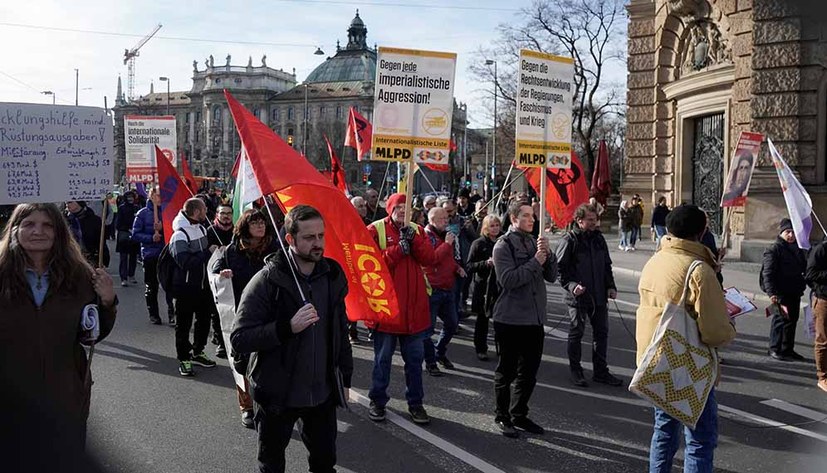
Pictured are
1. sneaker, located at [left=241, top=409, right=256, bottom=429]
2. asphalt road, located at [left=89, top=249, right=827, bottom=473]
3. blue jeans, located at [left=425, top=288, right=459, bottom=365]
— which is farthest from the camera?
blue jeans, located at [left=425, top=288, right=459, bottom=365]

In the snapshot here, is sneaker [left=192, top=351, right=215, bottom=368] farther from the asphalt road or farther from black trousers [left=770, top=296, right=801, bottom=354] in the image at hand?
black trousers [left=770, top=296, right=801, bottom=354]

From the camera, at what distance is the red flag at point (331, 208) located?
15.5 ft

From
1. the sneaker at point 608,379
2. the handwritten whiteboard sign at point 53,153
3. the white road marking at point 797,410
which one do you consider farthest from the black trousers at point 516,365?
the handwritten whiteboard sign at point 53,153

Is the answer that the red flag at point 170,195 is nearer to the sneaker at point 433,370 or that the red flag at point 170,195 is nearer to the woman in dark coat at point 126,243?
the sneaker at point 433,370

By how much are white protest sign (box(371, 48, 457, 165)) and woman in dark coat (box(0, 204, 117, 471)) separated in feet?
12.0

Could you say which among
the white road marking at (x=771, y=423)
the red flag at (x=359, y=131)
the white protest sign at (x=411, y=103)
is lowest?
the white road marking at (x=771, y=423)

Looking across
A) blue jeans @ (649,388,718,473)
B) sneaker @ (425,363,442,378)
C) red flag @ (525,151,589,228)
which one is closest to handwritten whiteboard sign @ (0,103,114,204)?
blue jeans @ (649,388,718,473)

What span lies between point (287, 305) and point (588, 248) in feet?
14.2

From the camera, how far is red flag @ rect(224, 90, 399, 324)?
471cm

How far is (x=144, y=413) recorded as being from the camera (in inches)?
245

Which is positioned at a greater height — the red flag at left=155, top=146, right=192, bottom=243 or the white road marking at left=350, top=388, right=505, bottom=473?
the red flag at left=155, top=146, right=192, bottom=243

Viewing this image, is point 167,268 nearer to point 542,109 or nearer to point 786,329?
point 542,109

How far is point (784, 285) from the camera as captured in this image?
841cm

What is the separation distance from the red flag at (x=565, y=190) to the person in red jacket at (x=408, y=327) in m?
6.12
